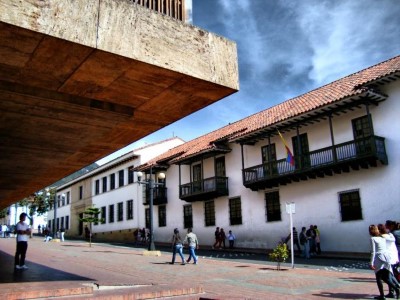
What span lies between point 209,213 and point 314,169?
1035 cm

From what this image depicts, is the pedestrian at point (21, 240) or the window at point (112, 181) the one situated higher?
the window at point (112, 181)

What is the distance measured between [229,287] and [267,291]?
3.19ft

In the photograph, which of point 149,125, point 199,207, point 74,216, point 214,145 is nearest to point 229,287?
point 149,125

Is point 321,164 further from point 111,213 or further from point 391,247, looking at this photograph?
point 111,213

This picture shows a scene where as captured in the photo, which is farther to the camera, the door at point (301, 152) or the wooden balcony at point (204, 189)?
the wooden balcony at point (204, 189)

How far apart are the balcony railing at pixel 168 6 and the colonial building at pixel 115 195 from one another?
30.8 meters

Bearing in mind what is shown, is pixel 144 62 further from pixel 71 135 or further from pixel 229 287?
pixel 229 287

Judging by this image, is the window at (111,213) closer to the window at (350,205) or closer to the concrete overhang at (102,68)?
the window at (350,205)

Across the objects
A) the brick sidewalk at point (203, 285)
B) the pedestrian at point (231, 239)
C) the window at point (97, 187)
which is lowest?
the brick sidewalk at point (203, 285)

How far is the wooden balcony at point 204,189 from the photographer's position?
2614cm

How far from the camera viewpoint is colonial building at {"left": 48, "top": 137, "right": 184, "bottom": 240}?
120ft

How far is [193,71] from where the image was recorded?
179 inches

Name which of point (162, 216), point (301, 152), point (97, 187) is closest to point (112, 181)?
point (97, 187)

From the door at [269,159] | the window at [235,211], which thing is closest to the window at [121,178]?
the window at [235,211]
